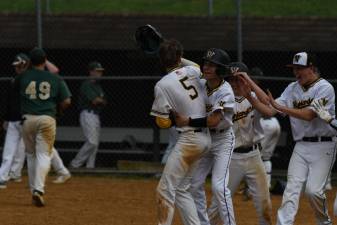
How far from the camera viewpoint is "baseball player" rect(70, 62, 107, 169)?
59.4ft

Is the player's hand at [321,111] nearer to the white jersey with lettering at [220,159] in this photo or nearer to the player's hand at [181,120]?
the white jersey with lettering at [220,159]

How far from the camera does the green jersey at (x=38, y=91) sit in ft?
45.5

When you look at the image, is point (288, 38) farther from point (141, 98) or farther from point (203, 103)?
point (203, 103)

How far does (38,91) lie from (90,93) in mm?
4320

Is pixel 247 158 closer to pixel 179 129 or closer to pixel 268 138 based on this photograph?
pixel 179 129

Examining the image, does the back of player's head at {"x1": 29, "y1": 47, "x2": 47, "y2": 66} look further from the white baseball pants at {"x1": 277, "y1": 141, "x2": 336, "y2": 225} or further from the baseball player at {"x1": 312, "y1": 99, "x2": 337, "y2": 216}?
the baseball player at {"x1": 312, "y1": 99, "x2": 337, "y2": 216}

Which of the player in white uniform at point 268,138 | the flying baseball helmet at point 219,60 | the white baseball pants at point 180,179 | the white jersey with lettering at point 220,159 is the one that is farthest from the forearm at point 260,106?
the player in white uniform at point 268,138

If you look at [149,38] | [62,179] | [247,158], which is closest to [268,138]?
[62,179]

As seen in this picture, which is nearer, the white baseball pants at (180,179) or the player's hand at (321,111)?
the white baseball pants at (180,179)

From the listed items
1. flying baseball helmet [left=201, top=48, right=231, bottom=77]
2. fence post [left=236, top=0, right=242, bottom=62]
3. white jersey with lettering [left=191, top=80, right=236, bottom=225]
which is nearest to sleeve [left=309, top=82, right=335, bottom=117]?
white jersey with lettering [left=191, top=80, right=236, bottom=225]

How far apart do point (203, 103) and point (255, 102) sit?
0.72m

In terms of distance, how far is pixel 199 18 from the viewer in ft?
60.3

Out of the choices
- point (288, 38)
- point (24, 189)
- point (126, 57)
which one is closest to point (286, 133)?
point (288, 38)

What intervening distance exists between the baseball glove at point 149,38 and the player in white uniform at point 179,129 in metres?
0.94
